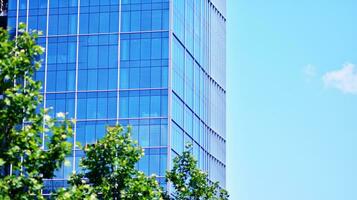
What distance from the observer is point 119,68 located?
102 metres

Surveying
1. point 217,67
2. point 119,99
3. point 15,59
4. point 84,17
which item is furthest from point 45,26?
point 15,59

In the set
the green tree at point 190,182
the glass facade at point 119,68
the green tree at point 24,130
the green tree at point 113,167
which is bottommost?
the green tree at point 24,130

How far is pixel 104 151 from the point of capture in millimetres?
49594

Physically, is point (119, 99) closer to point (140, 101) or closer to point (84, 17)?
point (140, 101)

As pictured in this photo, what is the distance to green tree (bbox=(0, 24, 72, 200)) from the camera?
34.7 m

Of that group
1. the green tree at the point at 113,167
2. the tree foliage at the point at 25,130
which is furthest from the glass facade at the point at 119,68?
the tree foliage at the point at 25,130

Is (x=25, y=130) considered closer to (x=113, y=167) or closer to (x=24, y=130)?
(x=24, y=130)

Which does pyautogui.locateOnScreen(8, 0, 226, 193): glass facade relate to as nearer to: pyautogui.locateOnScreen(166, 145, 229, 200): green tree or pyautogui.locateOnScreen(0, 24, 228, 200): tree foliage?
pyautogui.locateOnScreen(166, 145, 229, 200): green tree

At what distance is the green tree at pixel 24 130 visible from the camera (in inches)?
1367

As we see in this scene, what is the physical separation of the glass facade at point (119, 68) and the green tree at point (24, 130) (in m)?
61.8

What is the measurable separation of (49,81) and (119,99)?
695cm

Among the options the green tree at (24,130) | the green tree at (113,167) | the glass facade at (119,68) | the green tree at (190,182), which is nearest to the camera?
the green tree at (24,130)

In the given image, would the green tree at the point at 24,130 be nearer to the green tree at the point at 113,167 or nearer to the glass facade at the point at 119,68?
the green tree at the point at 113,167

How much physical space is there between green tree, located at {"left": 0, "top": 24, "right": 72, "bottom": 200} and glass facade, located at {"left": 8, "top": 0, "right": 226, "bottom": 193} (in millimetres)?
61766
